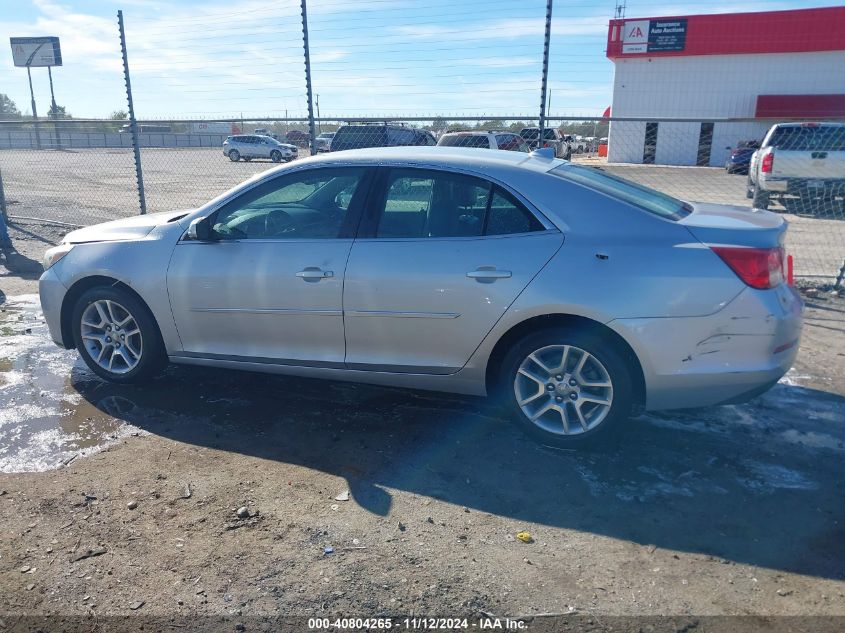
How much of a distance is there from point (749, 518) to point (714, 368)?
0.79 m

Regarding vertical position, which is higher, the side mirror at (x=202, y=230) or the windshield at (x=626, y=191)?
the windshield at (x=626, y=191)

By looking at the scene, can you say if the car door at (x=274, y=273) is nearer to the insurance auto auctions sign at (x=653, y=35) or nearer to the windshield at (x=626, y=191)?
the windshield at (x=626, y=191)

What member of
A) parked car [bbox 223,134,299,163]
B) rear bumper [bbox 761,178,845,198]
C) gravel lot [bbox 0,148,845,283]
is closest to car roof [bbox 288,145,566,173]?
gravel lot [bbox 0,148,845,283]

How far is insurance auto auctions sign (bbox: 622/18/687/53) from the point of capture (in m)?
35.3

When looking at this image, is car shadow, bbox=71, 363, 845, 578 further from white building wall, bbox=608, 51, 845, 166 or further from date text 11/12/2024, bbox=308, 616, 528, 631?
white building wall, bbox=608, 51, 845, 166

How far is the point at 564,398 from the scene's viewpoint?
3955mm

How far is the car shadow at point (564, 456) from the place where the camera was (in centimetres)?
328

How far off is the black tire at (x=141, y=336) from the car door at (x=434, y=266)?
4.90ft

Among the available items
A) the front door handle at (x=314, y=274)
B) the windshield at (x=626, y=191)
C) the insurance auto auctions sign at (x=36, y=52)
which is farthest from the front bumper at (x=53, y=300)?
the insurance auto auctions sign at (x=36, y=52)

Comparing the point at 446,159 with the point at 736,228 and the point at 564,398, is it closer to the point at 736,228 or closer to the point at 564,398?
the point at 564,398

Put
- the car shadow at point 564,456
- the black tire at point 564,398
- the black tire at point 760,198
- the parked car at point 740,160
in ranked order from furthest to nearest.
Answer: the parked car at point 740,160, the black tire at point 760,198, the black tire at point 564,398, the car shadow at point 564,456

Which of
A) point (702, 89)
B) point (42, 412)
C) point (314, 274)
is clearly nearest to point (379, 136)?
point (314, 274)

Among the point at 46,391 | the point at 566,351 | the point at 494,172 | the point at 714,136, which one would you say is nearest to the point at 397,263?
the point at 494,172

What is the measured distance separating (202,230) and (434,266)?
163 cm
